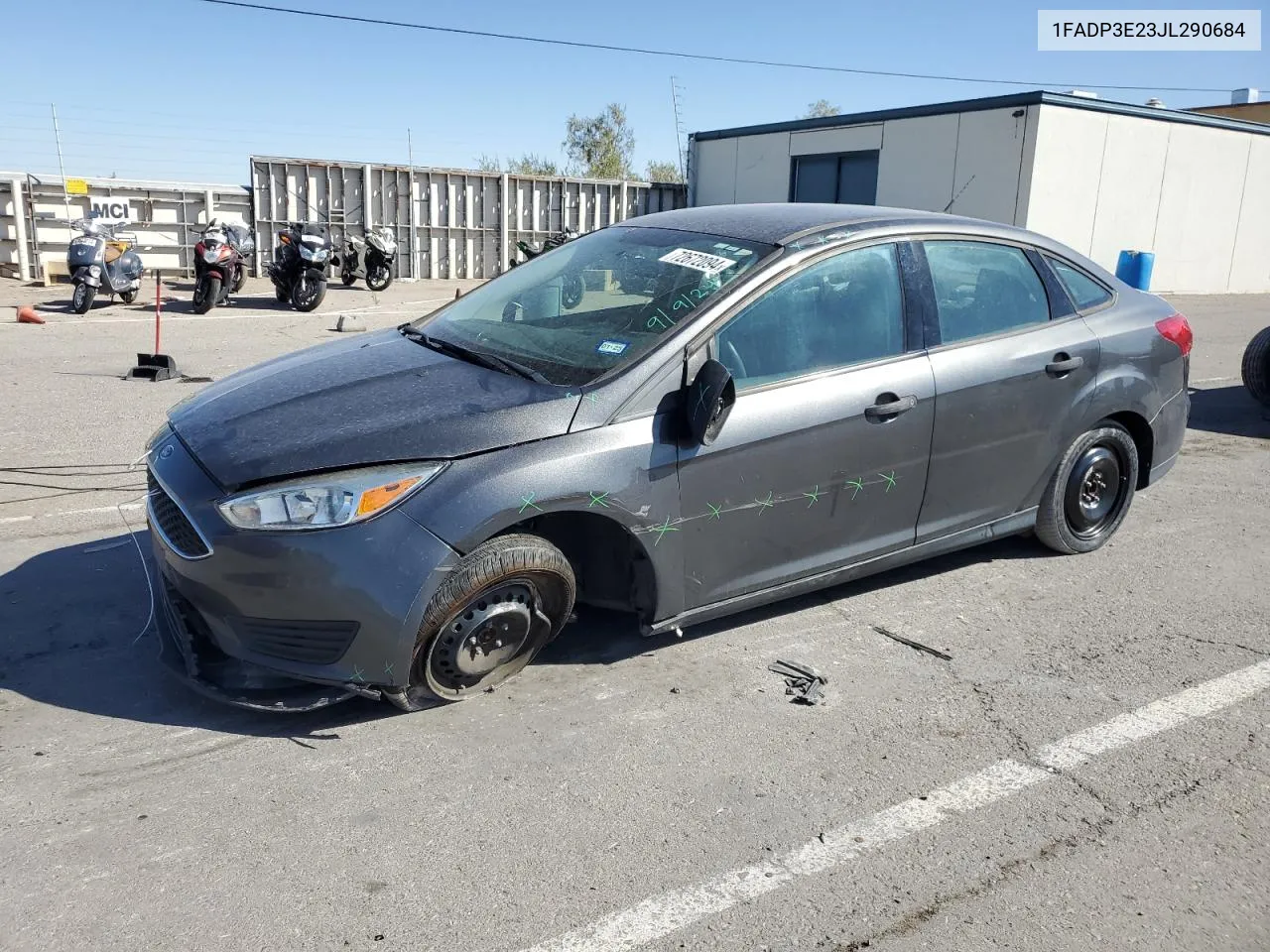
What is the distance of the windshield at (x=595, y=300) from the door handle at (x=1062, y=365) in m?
1.52

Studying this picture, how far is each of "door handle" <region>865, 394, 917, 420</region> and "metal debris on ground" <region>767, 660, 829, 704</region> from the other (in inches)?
39.7

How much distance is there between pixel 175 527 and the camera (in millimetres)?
3295

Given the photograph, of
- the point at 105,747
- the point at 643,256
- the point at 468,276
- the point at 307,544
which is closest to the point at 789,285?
the point at 643,256

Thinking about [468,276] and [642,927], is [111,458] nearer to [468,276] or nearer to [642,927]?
[642,927]

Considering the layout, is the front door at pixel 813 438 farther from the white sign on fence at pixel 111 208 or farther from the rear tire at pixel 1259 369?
→ the white sign on fence at pixel 111 208

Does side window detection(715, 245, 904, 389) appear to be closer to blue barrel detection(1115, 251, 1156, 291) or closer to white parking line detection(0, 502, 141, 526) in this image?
white parking line detection(0, 502, 141, 526)

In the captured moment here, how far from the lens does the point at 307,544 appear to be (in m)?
3.04

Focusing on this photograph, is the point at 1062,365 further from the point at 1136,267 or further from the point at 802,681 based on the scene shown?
the point at 1136,267

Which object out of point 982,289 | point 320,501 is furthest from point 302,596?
point 982,289

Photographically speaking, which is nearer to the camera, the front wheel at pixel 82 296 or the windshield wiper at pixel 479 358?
the windshield wiper at pixel 479 358

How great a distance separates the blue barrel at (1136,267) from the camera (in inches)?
820

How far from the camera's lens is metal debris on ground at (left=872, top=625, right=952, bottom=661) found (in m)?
4.05

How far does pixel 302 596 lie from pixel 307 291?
12.8m

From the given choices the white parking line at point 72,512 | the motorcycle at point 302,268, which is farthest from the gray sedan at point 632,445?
the motorcycle at point 302,268
